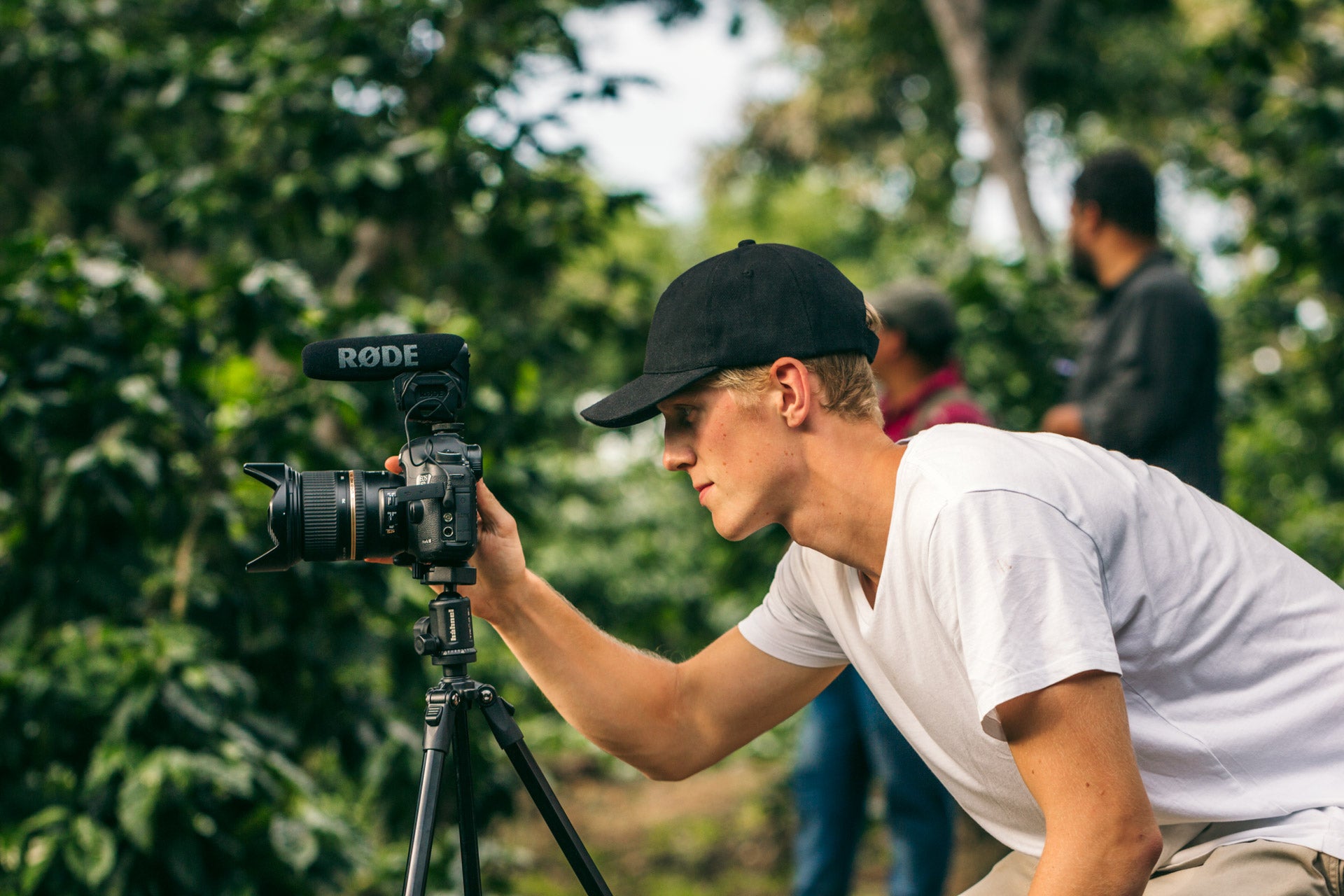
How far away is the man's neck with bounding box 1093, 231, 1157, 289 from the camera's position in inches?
123

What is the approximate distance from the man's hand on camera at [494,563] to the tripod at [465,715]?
13cm

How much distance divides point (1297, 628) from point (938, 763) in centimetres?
52

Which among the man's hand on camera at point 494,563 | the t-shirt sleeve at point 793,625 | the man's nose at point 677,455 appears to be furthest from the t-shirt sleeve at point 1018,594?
the man's hand on camera at point 494,563

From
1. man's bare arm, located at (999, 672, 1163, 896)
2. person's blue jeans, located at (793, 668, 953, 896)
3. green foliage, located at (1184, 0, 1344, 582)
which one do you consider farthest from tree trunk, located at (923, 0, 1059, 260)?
man's bare arm, located at (999, 672, 1163, 896)

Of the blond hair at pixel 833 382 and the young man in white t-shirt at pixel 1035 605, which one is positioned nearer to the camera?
the young man in white t-shirt at pixel 1035 605

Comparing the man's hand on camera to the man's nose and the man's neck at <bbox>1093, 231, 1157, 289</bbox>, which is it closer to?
the man's nose

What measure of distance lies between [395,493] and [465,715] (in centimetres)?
36

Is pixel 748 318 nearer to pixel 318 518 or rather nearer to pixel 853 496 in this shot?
pixel 853 496

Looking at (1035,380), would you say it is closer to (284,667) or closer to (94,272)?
(284,667)

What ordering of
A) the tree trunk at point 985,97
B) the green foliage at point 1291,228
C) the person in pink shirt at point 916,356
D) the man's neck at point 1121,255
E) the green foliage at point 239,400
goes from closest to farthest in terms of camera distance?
the green foliage at point 239,400, the man's neck at point 1121,255, the person in pink shirt at point 916,356, the green foliage at point 1291,228, the tree trunk at point 985,97

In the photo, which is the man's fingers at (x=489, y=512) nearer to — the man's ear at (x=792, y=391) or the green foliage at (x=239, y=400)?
the man's ear at (x=792, y=391)

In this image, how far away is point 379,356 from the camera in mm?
1781

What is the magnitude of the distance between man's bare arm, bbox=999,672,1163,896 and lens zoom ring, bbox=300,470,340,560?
1.01 metres

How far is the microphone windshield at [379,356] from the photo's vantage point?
175 cm
